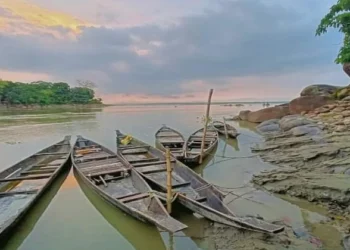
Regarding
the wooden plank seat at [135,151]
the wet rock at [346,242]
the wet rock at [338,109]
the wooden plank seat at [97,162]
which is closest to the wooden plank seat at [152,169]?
the wooden plank seat at [97,162]

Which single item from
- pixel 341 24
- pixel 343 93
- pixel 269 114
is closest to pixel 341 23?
pixel 341 24

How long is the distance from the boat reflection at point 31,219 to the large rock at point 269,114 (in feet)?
65.1

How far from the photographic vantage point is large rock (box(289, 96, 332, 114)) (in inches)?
821

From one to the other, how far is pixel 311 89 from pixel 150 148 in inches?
681

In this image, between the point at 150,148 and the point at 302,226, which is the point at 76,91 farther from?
the point at 302,226

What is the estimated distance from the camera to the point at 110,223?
603 cm

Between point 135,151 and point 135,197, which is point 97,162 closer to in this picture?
point 135,151

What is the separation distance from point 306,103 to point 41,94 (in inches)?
2468

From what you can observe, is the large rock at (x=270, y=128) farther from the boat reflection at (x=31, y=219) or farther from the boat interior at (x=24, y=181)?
the boat reflection at (x=31, y=219)

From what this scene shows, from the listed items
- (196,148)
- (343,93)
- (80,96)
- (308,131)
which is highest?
(80,96)

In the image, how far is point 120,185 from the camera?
7.48m

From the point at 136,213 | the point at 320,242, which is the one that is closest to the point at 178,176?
the point at 136,213

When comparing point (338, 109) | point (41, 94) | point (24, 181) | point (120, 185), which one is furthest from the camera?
point (41, 94)

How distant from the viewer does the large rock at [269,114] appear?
23.6m
